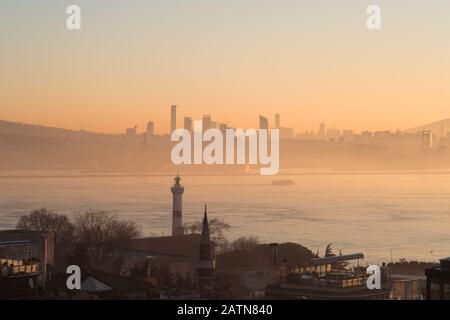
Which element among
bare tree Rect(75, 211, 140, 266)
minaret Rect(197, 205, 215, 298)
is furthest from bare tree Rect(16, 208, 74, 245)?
minaret Rect(197, 205, 215, 298)

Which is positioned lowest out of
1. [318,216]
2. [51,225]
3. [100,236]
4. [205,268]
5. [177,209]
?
[205,268]

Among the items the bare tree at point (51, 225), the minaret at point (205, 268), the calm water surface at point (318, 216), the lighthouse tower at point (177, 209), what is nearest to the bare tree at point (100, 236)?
the bare tree at point (51, 225)

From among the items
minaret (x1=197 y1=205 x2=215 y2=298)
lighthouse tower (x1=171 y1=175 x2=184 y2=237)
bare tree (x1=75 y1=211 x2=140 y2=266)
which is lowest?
minaret (x1=197 y1=205 x2=215 y2=298)

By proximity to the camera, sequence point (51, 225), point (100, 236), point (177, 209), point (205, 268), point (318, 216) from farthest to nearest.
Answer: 1. point (318, 216)
2. point (177, 209)
3. point (51, 225)
4. point (100, 236)
5. point (205, 268)

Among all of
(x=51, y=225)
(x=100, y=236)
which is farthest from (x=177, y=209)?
(x=100, y=236)

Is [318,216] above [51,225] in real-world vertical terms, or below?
above

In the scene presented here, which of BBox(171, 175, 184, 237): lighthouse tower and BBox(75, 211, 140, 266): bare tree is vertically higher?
BBox(171, 175, 184, 237): lighthouse tower

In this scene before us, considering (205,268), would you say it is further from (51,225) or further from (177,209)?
(177,209)

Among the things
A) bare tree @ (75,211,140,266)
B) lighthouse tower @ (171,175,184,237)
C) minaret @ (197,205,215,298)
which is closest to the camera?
minaret @ (197,205,215,298)

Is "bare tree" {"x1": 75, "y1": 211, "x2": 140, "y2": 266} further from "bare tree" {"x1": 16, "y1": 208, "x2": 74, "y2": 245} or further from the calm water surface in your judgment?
the calm water surface

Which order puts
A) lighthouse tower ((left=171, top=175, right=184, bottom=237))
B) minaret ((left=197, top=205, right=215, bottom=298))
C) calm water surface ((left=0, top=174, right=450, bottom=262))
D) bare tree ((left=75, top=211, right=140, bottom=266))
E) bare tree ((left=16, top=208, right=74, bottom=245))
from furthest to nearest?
calm water surface ((left=0, top=174, right=450, bottom=262))
lighthouse tower ((left=171, top=175, right=184, bottom=237))
bare tree ((left=16, top=208, right=74, bottom=245))
bare tree ((left=75, top=211, right=140, bottom=266))
minaret ((left=197, top=205, right=215, bottom=298))

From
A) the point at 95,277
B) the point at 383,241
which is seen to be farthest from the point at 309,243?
the point at 95,277
